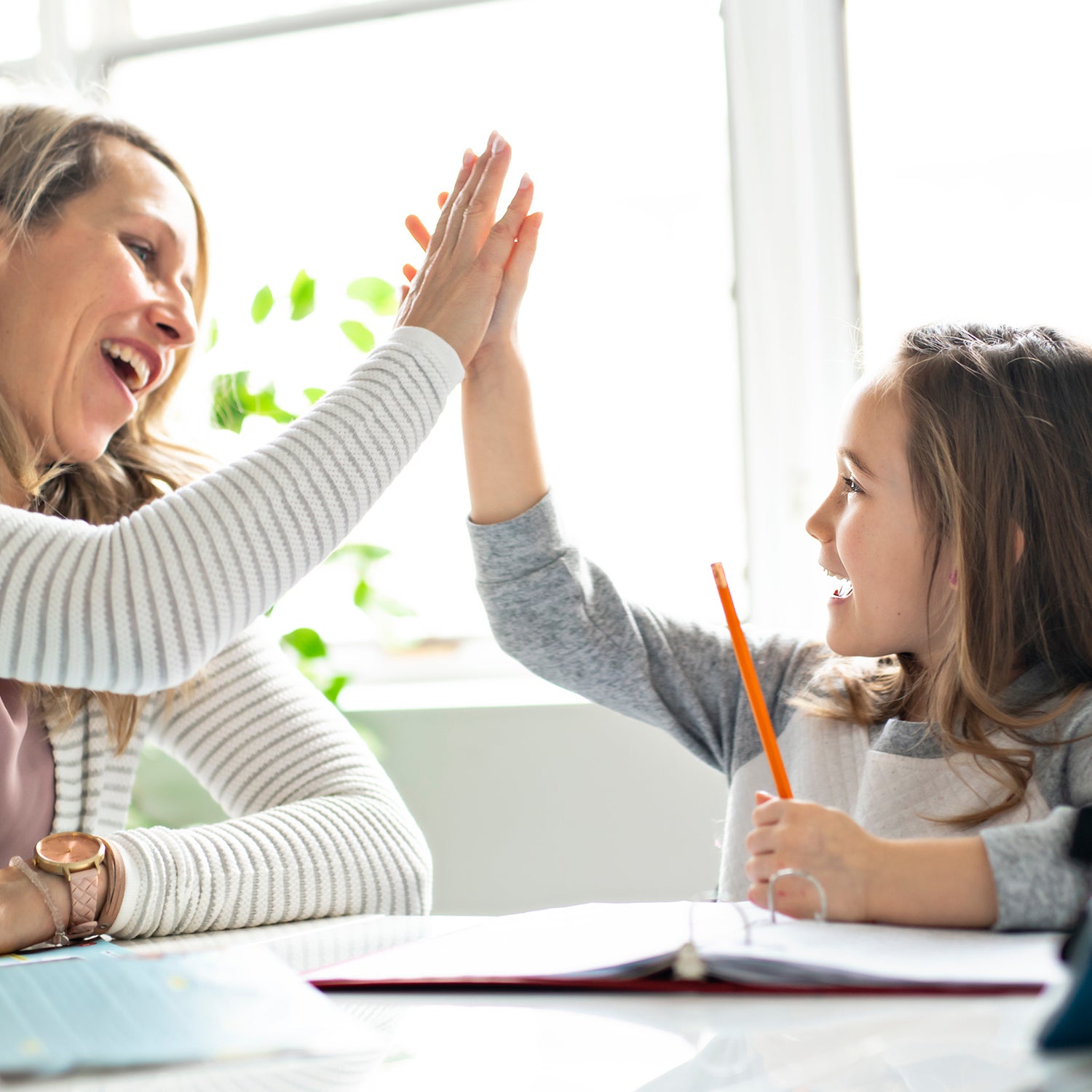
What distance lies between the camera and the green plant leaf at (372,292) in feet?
5.47

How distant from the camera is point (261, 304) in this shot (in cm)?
166

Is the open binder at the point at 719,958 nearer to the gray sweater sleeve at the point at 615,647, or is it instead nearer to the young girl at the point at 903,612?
the young girl at the point at 903,612

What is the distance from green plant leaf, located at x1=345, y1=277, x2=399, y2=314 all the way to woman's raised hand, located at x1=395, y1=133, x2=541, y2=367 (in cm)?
73

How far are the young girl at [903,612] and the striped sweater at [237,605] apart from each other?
8.9 inches

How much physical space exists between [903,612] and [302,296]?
106 centimetres

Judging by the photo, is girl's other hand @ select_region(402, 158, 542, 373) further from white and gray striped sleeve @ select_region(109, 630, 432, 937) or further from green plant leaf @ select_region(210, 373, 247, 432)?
green plant leaf @ select_region(210, 373, 247, 432)

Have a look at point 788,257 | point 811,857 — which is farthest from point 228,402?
point 811,857

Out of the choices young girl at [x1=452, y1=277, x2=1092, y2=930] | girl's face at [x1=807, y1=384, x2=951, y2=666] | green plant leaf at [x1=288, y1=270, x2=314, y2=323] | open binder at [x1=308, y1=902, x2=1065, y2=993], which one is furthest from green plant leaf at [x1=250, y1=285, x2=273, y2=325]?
open binder at [x1=308, y1=902, x2=1065, y2=993]

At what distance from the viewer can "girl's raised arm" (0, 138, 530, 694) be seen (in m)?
0.69

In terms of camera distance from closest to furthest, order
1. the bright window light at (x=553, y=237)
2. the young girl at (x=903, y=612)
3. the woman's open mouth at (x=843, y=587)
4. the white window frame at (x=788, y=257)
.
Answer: the young girl at (x=903, y=612) → the woman's open mouth at (x=843, y=587) → the white window frame at (x=788, y=257) → the bright window light at (x=553, y=237)

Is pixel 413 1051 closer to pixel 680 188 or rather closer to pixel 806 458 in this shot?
pixel 806 458

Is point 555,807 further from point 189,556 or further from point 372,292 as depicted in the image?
point 189,556

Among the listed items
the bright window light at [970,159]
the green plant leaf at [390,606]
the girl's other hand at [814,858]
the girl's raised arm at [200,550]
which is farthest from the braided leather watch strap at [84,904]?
the bright window light at [970,159]

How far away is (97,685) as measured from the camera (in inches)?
28.5
